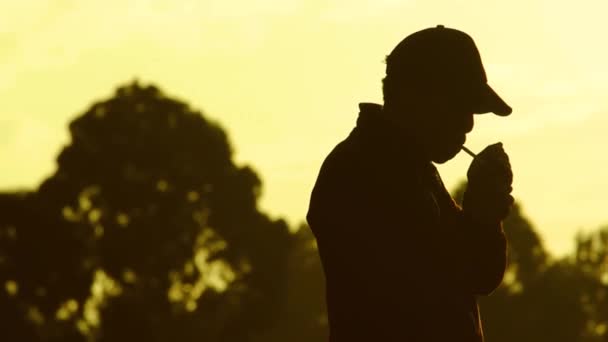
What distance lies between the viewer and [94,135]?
67.8m

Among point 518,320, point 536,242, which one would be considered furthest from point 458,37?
point 536,242

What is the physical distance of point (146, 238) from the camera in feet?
220

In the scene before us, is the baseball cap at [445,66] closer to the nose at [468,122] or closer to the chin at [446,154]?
the nose at [468,122]

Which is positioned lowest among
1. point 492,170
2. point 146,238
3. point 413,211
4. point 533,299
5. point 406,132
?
point 413,211

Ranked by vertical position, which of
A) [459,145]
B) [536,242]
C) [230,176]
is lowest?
[459,145]

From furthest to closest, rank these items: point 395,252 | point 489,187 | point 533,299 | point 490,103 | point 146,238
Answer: point 533,299
point 146,238
point 490,103
point 489,187
point 395,252

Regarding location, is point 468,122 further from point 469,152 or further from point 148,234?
point 148,234

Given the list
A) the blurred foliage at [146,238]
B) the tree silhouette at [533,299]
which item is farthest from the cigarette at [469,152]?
the tree silhouette at [533,299]

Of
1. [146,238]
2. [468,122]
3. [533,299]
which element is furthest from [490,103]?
[533,299]

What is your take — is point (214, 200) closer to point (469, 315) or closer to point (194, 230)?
point (194, 230)

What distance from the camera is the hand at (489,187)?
6.67 m

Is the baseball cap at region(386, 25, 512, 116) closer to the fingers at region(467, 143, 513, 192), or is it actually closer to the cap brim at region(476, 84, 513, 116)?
the cap brim at region(476, 84, 513, 116)

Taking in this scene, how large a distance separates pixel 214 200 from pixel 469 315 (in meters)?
62.4

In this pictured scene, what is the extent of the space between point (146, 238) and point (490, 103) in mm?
60813
